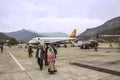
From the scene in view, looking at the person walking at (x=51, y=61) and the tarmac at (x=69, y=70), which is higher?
the person walking at (x=51, y=61)

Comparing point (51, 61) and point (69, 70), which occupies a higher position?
point (51, 61)

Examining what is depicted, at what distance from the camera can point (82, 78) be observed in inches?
381

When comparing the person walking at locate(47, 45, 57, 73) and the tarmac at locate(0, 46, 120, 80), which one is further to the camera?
the person walking at locate(47, 45, 57, 73)

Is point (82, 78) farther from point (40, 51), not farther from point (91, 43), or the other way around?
point (91, 43)

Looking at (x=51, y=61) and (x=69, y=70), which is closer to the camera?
(x=51, y=61)

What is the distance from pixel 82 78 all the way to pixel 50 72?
2465 mm

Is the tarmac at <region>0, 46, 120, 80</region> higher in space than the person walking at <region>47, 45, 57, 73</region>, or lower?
lower

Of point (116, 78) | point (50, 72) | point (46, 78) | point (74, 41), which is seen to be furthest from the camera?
point (74, 41)

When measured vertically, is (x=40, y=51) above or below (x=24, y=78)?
above

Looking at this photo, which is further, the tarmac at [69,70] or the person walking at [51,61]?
the person walking at [51,61]

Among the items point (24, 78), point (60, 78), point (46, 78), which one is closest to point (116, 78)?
point (60, 78)

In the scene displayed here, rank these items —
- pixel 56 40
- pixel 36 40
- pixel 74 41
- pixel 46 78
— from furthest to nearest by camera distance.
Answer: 1. pixel 74 41
2. pixel 56 40
3. pixel 36 40
4. pixel 46 78

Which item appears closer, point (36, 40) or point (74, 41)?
point (36, 40)

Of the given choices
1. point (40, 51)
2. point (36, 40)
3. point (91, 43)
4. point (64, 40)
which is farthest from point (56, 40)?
point (40, 51)
